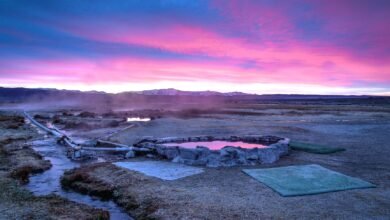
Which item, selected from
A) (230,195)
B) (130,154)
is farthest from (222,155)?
(130,154)

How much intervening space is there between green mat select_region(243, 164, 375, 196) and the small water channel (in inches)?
159

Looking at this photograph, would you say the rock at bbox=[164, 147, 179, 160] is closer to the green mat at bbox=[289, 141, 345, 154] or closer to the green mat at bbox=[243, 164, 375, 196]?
the green mat at bbox=[243, 164, 375, 196]

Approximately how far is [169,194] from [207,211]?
146cm

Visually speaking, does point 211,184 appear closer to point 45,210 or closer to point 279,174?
point 279,174

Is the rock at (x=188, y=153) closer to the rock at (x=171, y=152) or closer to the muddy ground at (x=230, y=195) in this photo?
the rock at (x=171, y=152)

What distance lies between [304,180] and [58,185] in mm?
7349

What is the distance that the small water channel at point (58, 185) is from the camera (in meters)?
7.89

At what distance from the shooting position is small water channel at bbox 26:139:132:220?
7.89 meters

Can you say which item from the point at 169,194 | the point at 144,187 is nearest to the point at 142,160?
the point at 144,187

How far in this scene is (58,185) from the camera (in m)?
9.71

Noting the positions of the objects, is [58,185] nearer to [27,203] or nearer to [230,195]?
[27,203]

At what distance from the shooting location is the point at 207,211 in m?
6.80

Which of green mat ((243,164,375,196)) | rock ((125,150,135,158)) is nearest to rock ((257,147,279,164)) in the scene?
green mat ((243,164,375,196))

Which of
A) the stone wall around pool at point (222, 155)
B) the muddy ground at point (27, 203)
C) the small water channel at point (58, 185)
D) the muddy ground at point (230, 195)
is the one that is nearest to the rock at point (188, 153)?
the stone wall around pool at point (222, 155)
